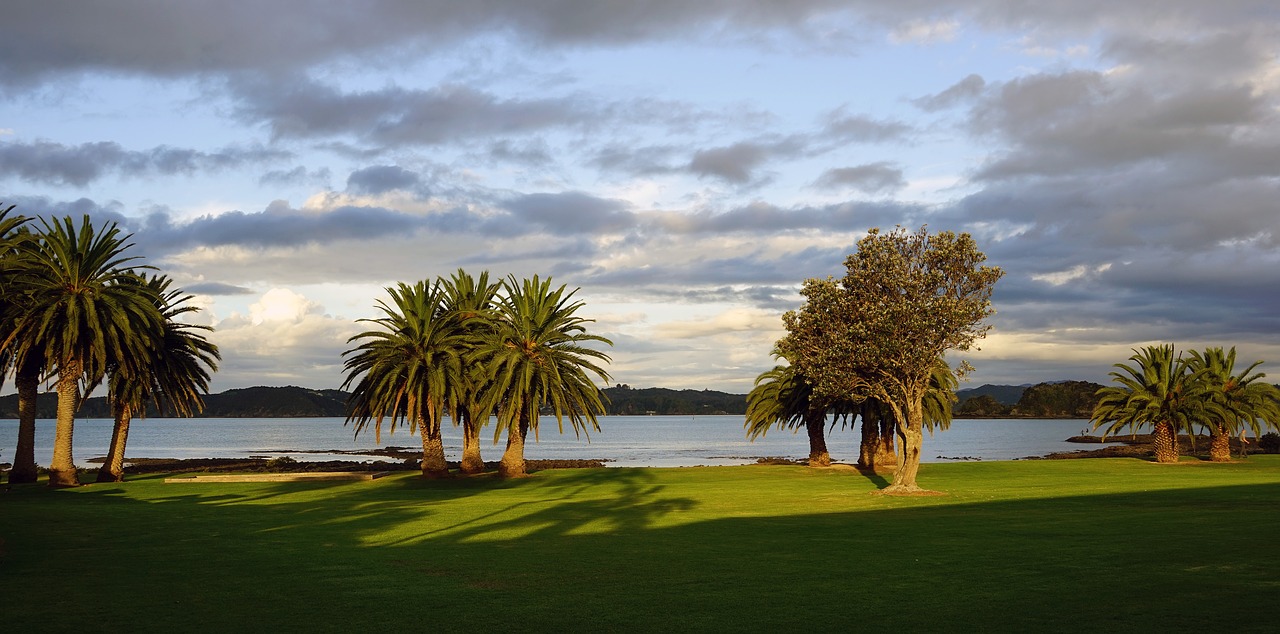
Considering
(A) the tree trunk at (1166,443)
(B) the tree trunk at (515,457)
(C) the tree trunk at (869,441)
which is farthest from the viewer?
(A) the tree trunk at (1166,443)

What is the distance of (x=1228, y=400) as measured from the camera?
53.7 meters

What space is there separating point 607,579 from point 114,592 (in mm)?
8110

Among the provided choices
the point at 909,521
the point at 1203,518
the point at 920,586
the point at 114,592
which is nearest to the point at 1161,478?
the point at 1203,518

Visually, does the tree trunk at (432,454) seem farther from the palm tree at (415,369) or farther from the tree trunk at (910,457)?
the tree trunk at (910,457)

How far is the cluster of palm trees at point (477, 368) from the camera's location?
45156 millimetres

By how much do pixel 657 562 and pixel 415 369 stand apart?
2787 cm

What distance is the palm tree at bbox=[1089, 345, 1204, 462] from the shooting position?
5262 cm

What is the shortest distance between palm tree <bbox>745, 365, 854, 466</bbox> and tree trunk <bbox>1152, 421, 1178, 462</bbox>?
56.2 feet

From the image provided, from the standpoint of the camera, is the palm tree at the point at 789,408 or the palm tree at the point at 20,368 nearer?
the palm tree at the point at 20,368

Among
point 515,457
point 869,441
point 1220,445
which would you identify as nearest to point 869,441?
point 869,441

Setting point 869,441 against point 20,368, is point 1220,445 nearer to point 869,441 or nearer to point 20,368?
point 869,441

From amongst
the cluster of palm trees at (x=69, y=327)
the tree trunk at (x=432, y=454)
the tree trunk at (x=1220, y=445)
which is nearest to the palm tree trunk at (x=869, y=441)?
the tree trunk at (x=1220, y=445)

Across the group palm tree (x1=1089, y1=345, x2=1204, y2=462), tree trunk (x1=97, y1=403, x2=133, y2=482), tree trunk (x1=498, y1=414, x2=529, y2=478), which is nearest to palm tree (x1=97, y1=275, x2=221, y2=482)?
tree trunk (x1=97, y1=403, x2=133, y2=482)

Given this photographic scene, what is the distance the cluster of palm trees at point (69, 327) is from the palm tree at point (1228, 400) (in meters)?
53.6
